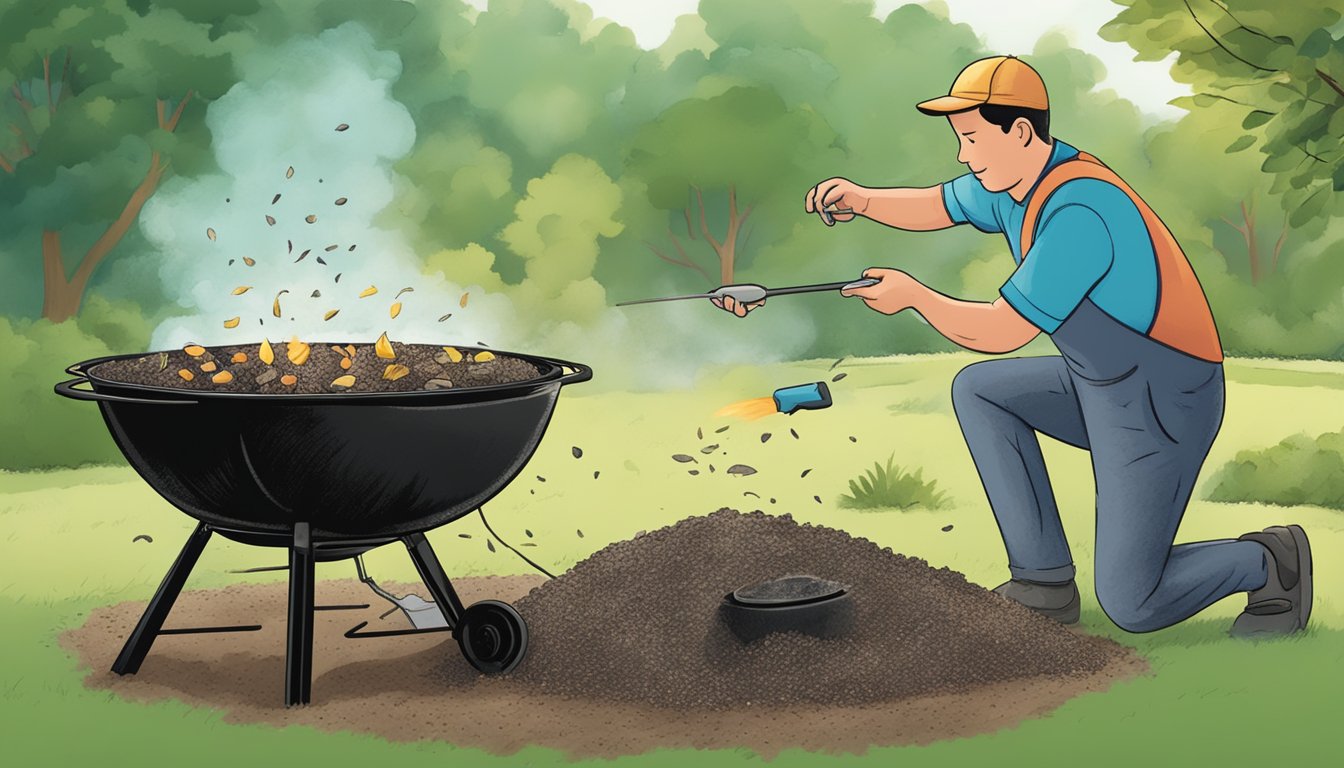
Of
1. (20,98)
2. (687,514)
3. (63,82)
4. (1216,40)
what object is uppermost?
(63,82)

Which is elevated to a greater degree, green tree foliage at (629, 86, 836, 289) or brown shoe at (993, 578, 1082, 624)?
green tree foliage at (629, 86, 836, 289)

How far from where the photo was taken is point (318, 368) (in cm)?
386

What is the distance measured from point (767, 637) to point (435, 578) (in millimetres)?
920

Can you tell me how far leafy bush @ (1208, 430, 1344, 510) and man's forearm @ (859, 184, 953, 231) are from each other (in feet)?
9.11

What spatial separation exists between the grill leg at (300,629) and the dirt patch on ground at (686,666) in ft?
0.17

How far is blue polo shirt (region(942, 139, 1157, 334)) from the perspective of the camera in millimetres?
3867

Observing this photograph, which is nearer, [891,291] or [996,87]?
[891,291]

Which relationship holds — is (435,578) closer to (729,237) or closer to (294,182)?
(294,182)

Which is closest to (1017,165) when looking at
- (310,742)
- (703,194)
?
(310,742)

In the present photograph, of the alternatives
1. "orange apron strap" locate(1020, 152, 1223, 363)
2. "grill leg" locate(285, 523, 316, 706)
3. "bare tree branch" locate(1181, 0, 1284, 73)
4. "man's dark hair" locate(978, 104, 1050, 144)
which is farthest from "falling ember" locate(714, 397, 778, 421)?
"bare tree branch" locate(1181, 0, 1284, 73)

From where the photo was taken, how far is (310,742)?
3430mm

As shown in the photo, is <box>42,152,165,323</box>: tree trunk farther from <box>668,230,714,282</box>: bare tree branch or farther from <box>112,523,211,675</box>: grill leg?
<box>112,523,211,675</box>: grill leg

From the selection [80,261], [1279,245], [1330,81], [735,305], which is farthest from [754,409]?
[1279,245]

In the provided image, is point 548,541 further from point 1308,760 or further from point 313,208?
point 313,208
